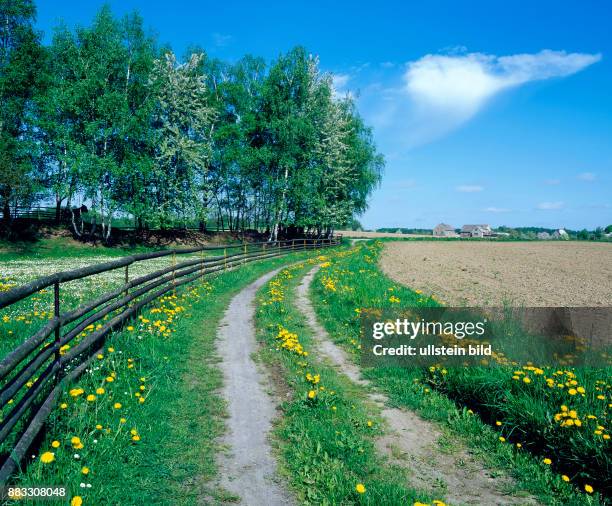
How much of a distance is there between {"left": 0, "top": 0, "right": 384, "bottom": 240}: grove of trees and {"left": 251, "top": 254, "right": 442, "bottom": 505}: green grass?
91.4 feet

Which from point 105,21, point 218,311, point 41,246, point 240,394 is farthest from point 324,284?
point 105,21

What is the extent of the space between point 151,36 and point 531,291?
119 feet

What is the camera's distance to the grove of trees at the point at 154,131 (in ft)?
96.0

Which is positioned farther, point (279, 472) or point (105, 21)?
point (105, 21)

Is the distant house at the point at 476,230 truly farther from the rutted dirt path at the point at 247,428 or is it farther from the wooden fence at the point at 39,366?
the wooden fence at the point at 39,366

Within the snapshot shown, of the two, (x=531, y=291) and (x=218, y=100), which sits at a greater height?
(x=218, y=100)

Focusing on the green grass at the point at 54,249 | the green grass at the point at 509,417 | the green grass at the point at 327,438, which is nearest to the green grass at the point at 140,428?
the green grass at the point at 327,438

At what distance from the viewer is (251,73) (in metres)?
42.5

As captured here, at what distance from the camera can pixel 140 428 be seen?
4.36 metres

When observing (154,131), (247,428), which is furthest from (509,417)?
(154,131)

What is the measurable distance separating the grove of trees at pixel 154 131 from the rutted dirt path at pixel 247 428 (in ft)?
86.1

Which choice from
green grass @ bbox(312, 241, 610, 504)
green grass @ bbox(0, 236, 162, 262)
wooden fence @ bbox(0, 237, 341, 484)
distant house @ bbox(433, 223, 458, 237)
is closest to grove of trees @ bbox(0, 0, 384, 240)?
green grass @ bbox(0, 236, 162, 262)

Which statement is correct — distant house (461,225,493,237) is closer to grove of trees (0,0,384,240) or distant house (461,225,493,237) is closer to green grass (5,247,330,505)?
grove of trees (0,0,384,240)

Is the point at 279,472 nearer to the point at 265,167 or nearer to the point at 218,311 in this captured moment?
the point at 218,311
